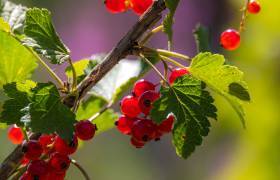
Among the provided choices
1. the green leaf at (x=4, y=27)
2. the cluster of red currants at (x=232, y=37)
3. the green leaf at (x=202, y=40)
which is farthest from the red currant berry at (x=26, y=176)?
the cluster of red currants at (x=232, y=37)

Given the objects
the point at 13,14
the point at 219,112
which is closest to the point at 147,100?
the point at 13,14

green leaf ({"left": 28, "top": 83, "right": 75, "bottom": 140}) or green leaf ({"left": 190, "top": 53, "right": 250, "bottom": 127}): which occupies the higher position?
green leaf ({"left": 28, "top": 83, "right": 75, "bottom": 140})

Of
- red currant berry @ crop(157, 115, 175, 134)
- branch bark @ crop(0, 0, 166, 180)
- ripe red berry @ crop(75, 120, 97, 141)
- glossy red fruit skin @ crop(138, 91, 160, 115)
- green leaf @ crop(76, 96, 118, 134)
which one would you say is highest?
green leaf @ crop(76, 96, 118, 134)

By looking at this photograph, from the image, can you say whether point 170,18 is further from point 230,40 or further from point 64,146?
point 64,146

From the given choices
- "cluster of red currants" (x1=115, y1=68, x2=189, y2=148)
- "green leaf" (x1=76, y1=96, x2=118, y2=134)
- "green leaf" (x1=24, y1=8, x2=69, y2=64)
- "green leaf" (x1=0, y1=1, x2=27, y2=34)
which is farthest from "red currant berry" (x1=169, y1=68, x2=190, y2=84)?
"green leaf" (x1=0, y1=1, x2=27, y2=34)

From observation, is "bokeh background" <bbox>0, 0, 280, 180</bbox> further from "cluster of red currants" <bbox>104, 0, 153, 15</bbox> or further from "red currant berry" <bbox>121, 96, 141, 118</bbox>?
"red currant berry" <bbox>121, 96, 141, 118</bbox>
